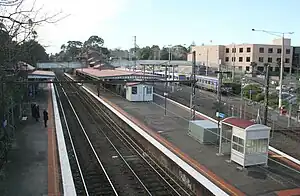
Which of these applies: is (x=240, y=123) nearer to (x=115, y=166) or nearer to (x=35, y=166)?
(x=115, y=166)

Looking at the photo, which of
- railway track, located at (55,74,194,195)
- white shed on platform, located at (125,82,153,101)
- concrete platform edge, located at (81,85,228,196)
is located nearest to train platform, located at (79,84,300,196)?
concrete platform edge, located at (81,85,228,196)

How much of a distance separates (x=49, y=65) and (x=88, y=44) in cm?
6295

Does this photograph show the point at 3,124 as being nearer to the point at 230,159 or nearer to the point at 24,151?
the point at 24,151

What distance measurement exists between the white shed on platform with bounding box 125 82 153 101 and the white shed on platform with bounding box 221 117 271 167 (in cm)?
2020

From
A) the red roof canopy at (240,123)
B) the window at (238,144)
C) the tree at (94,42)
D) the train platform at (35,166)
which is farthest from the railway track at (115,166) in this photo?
the tree at (94,42)

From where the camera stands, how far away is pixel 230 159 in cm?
1443

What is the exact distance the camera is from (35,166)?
13.0m

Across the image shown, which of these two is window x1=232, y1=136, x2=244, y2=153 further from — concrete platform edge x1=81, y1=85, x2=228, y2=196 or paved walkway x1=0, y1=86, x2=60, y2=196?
paved walkway x1=0, y1=86, x2=60, y2=196

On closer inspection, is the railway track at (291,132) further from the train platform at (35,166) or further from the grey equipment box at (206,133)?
Answer: the train platform at (35,166)

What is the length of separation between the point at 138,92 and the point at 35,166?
70.0 ft

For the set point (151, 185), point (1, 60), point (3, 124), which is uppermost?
point (1, 60)

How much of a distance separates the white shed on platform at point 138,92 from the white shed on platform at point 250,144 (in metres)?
20.2

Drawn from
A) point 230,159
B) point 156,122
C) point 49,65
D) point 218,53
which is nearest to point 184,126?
point 156,122

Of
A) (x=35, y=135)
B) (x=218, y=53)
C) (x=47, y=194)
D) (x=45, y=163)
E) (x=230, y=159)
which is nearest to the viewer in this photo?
(x=47, y=194)
